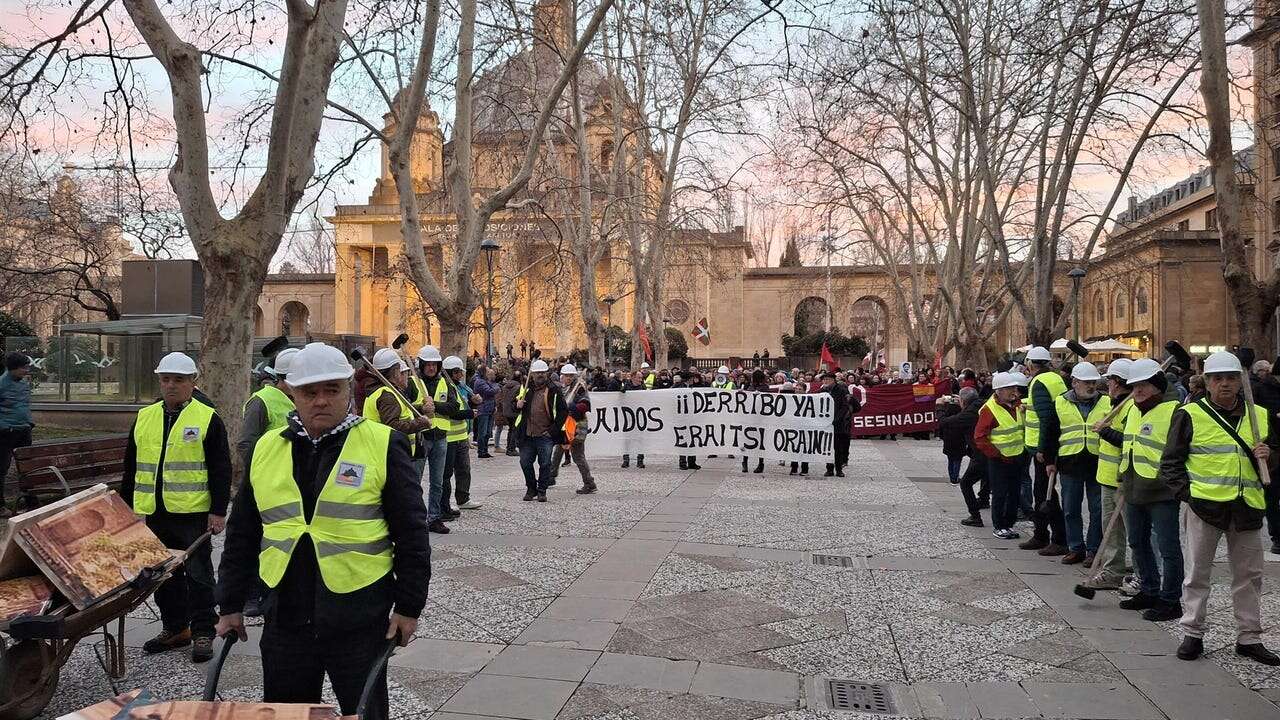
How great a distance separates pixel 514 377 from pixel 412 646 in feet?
44.0

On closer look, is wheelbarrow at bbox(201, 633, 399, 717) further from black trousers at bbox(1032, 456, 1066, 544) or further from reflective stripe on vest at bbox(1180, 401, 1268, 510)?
black trousers at bbox(1032, 456, 1066, 544)

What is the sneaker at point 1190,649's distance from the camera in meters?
5.61

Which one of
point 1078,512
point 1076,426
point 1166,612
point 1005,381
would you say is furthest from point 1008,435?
point 1166,612

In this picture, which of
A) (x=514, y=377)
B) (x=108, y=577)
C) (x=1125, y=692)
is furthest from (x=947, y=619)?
(x=514, y=377)

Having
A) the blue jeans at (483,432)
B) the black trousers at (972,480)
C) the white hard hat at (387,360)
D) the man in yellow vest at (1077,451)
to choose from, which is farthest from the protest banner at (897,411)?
the white hard hat at (387,360)

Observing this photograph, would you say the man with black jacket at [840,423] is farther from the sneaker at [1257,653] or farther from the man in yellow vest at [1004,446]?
the sneaker at [1257,653]

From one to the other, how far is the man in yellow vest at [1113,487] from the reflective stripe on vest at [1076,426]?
0.16 m

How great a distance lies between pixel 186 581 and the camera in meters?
5.74

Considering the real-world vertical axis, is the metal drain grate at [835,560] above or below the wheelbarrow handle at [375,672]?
below

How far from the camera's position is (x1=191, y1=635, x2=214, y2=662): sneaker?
5.46 metres

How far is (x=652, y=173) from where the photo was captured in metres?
36.6

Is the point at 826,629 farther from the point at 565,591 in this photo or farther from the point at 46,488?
the point at 46,488

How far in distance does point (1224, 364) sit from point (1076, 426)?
2373 mm

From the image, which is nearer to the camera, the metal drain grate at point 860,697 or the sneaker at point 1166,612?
the metal drain grate at point 860,697
